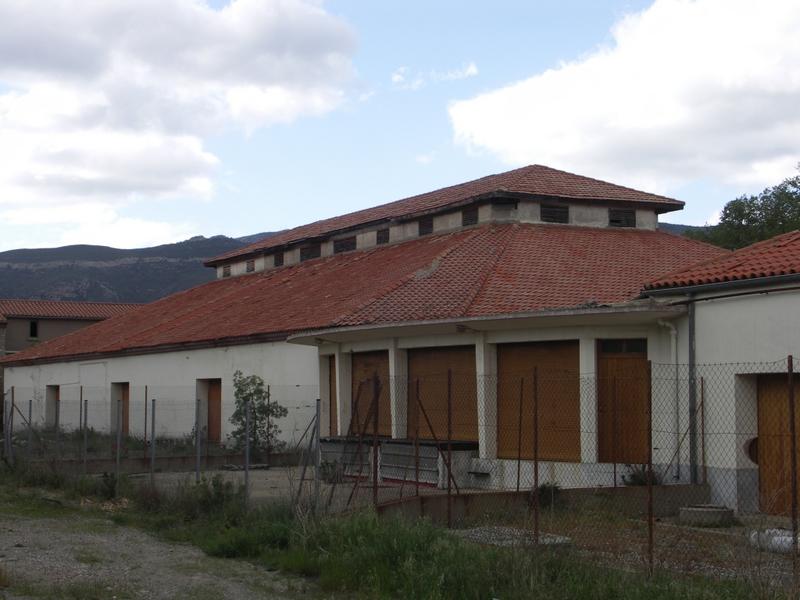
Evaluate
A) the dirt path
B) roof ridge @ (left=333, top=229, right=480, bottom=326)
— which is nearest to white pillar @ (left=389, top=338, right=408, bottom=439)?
roof ridge @ (left=333, top=229, right=480, bottom=326)

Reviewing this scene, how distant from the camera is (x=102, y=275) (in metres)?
181

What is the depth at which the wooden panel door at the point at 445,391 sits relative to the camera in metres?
21.2

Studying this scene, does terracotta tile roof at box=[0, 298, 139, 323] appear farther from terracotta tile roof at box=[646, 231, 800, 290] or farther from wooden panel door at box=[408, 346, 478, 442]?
terracotta tile roof at box=[646, 231, 800, 290]

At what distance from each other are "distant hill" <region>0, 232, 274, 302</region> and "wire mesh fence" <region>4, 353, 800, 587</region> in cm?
14609

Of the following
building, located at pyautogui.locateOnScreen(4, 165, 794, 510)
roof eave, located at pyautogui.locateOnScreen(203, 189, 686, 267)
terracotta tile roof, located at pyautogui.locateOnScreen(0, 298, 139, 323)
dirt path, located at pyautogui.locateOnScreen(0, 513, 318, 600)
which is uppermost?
roof eave, located at pyautogui.locateOnScreen(203, 189, 686, 267)

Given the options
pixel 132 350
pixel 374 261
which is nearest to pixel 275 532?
pixel 374 261

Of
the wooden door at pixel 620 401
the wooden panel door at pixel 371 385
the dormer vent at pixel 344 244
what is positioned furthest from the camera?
the dormer vent at pixel 344 244

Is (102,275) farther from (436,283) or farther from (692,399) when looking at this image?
(692,399)

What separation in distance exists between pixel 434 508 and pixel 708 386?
17.9ft

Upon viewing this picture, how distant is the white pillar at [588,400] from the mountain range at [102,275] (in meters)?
150

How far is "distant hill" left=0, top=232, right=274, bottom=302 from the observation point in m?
171

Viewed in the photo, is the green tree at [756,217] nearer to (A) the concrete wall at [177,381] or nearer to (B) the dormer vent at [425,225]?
(B) the dormer vent at [425,225]

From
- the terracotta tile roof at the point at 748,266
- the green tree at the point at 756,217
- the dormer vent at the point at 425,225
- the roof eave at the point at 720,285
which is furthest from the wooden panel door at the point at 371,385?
the green tree at the point at 756,217

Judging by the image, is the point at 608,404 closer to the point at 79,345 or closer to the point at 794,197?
the point at 79,345
